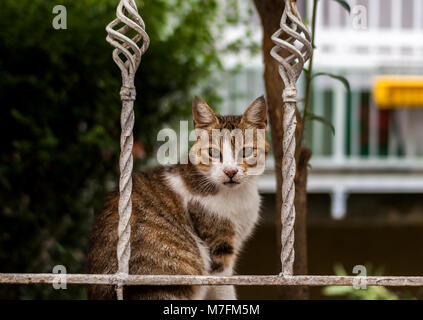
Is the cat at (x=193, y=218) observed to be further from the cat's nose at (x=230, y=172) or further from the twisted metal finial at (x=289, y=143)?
the twisted metal finial at (x=289, y=143)

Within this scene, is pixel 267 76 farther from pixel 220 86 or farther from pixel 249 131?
pixel 220 86

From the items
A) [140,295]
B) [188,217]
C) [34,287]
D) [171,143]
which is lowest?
[34,287]

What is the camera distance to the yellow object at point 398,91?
218 inches

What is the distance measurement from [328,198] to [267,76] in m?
3.69

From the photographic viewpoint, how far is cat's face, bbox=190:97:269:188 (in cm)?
169

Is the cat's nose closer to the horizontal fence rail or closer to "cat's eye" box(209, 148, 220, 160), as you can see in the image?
"cat's eye" box(209, 148, 220, 160)

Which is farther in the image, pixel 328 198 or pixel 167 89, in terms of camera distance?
pixel 328 198

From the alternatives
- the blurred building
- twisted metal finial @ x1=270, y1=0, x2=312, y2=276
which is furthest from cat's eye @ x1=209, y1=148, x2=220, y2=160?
the blurred building

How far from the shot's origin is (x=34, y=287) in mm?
2752

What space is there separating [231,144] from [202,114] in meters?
0.14

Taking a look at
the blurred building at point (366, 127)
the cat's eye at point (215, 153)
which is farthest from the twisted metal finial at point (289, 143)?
the blurred building at point (366, 127)

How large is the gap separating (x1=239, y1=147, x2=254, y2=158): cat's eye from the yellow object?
415 cm

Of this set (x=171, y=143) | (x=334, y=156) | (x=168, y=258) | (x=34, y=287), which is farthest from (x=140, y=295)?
(x=334, y=156)
